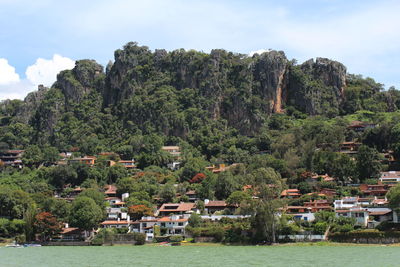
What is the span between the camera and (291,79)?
140125 mm

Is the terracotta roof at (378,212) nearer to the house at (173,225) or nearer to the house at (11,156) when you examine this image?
the house at (173,225)

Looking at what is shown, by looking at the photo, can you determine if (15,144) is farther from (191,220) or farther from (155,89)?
(191,220)

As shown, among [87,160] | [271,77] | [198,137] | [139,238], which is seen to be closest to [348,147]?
[271,77]

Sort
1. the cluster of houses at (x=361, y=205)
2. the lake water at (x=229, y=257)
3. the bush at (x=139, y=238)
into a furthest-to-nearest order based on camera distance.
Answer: the bush at (x=139, y=238)
the cluster of houses at (x=361, y=205)
the lake water at (x=229, y=257)

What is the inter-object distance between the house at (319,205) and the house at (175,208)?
16.9 meters

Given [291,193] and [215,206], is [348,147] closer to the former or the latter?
[291,193]

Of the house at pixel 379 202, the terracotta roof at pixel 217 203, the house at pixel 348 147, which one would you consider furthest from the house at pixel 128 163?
the house at pixel 379 202

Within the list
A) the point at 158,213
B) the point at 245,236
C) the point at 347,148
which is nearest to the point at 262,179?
the point at 245,236

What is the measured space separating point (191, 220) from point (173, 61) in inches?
2955

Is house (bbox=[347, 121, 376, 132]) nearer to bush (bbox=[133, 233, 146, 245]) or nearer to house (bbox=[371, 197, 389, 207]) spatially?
house (bbox=[371, 197, 389, 207])

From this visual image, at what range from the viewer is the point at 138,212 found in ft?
285

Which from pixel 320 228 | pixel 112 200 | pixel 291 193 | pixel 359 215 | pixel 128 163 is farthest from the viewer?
pixel 128 163

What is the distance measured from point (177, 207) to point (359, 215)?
27.6 m

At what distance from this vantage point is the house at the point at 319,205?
266 feet
